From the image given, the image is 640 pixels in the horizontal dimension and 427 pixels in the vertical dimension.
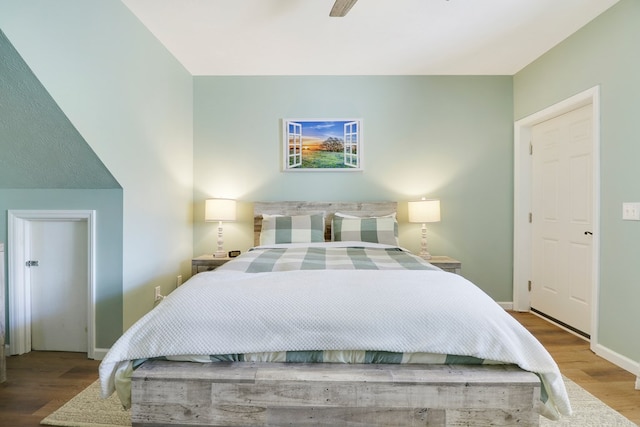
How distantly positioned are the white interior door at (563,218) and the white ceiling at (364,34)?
765 millimetres

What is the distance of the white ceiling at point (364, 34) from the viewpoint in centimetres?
223

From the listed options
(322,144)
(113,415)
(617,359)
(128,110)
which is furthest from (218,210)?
(617,359)

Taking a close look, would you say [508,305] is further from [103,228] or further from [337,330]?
[103,228]

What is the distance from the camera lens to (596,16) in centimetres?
233

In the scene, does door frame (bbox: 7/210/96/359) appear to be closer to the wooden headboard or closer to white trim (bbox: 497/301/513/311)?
the wooden headboard

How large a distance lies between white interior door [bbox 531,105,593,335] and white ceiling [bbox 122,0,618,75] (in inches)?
30.1

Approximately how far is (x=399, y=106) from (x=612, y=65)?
164 centimetres

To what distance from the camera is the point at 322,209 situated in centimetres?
329

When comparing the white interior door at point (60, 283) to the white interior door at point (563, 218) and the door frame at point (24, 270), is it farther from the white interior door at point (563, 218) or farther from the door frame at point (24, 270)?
the white interior door at point (563, 218)

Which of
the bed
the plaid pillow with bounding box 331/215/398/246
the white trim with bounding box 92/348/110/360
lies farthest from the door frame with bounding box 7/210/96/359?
the plaid pillow with bounding box 331/215/398/246

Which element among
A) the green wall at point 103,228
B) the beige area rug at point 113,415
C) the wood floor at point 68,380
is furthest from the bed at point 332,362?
the green wall at point 103,228

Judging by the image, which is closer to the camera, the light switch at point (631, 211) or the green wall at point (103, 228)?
the light switch at point (631, 211)

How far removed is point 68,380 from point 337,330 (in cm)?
184

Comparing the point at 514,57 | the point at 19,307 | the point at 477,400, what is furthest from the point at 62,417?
the point at 514,57
